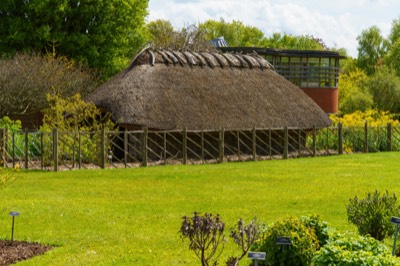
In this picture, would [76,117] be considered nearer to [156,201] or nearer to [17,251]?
[156,201]

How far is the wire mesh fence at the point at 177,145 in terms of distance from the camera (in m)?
27.8

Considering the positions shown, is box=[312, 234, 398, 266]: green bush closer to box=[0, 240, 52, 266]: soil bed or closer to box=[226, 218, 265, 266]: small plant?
box=[226, 218, 265, 266]: small plant

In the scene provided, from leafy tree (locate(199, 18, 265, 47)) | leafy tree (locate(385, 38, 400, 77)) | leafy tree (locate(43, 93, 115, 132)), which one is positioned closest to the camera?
leafy tree (locate(43, 93, 115, 132))

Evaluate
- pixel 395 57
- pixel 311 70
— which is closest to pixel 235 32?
pixel 395 57

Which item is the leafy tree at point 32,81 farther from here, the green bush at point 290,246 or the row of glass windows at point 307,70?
the green bush at point 290,246

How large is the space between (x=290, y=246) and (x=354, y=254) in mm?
1698

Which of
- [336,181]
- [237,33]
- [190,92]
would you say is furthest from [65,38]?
[237,33]

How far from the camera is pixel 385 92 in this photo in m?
62.3

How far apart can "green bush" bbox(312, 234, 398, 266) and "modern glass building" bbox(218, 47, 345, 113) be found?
122 feet

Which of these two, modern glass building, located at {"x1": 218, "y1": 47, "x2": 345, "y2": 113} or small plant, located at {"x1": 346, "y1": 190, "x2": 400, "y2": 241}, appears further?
modern glass building, located at {"x1": 218, "y1": 47, "x2": 345, "y2": 113}

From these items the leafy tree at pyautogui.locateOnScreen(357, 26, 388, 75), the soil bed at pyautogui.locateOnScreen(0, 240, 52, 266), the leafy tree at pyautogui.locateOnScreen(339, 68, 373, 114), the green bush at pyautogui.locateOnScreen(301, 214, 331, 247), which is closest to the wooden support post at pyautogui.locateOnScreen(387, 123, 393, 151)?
the leafy tree at pyautogui.locateOnScreen(339, 68, 373, 114)

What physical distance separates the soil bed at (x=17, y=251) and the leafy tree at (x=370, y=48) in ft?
227

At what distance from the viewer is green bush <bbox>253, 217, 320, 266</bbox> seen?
1028 centimetres

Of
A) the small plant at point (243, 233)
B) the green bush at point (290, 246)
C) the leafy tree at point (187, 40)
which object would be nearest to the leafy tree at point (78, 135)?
the leafy tree at point (187, 40)
